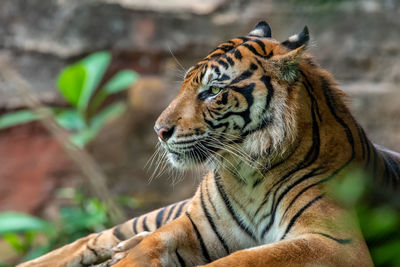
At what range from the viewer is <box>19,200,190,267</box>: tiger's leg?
2736 mm

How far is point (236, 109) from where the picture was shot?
236cm

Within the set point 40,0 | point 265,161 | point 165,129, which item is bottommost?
point 265,161

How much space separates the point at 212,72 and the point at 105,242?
1.09 m

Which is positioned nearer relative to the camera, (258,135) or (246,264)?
(246,264)

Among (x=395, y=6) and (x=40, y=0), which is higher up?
(x=40, y=0)

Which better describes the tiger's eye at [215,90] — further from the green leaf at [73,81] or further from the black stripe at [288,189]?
the green leaf at [73,81]

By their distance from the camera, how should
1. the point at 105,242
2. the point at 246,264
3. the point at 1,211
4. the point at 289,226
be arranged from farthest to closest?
the point at 1,211 → the point at 105,242 → the point at 289,226 → the point at 246,264

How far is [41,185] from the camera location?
19.0 ft

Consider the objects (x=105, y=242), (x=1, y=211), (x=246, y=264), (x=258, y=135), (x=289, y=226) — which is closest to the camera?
(x=246, y=264)

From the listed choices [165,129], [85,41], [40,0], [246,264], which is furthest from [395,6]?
[246,264]

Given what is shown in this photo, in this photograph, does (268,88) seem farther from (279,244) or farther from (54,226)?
(54,226)

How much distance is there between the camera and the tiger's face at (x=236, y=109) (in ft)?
7.60

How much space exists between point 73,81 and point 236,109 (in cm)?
196

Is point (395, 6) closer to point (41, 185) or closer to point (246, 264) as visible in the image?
point (41, 185)
